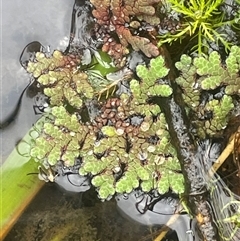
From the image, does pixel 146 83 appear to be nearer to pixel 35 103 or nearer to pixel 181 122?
pixel 181 122

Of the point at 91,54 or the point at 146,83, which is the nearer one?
the point at 146,83

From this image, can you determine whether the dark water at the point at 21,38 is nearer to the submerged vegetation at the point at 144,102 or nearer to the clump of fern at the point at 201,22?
the submerged vegetation at the point at 144,102

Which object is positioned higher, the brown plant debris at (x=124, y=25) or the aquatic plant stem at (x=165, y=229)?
the brown plant debris at (x=124, y=25)

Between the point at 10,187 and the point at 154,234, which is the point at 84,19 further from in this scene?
the point at 154,234

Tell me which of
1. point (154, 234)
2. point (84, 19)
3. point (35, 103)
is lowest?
point (154, 234)

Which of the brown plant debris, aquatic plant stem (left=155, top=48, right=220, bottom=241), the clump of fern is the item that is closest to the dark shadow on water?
aquatic plant stem (left=155, top=48, right=220, bottom=241)

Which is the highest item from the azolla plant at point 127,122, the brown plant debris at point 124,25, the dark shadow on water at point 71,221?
the brown plant debris at point 124,25

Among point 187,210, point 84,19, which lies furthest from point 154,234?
point 84,19

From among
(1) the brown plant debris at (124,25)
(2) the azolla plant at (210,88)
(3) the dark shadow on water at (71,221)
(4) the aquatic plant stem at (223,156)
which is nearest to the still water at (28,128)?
(3) the dark shadow on water at (71,221)

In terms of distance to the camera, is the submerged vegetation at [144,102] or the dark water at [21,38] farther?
the dark water at [21,38]

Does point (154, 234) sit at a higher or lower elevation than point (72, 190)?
lower
